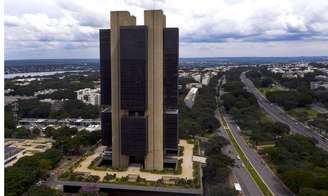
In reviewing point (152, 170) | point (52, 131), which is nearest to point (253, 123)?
point (152, 170)

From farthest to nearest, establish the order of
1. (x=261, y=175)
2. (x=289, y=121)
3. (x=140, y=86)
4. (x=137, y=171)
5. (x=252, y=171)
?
(x=289, y=121)
(x=252, y=171)
(x=261, y=175)
(x=137, y=171)
(x=140, y=86)

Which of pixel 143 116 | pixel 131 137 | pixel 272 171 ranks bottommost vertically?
pixel 272 171

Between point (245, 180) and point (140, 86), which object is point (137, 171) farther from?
point (245, 180)

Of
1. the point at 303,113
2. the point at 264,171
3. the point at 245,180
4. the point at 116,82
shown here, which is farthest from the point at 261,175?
the point at 303,113

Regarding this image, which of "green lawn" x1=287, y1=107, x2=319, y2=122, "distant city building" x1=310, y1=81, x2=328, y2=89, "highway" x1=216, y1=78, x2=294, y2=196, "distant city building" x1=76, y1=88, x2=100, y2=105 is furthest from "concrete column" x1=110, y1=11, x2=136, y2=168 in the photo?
"distant city building" x1=310, y1=81, x2=328, y2=89

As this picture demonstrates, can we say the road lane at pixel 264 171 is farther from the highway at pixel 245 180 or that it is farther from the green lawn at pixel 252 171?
the highway at pixel 245 180

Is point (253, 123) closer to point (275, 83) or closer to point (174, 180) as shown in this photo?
point (174, 180)

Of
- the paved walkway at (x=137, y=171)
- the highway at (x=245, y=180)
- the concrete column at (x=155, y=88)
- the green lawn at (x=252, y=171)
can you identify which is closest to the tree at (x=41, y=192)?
the paved walkway at (x=137, y=171)

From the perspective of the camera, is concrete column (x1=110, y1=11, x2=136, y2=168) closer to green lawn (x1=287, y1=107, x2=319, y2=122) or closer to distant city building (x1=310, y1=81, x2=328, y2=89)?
green lawn (x1=287, y1=107, x2=319, y2=122)
